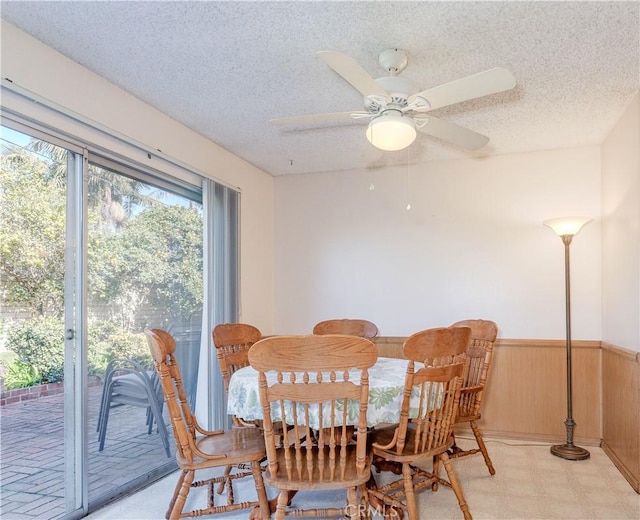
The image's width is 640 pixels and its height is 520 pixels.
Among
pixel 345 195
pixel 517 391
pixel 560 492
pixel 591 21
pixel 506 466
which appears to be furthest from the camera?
pixel 345 195

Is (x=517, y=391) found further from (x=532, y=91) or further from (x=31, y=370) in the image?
(x=31, y=370)

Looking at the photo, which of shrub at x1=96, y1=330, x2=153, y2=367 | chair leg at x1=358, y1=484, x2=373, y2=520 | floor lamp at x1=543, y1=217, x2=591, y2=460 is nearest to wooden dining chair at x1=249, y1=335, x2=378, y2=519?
chair leg at x1=358, y1=484, x2=373, y2=520

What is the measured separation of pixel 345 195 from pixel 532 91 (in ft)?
→ 6.69

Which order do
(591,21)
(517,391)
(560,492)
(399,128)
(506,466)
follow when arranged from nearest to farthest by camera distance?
(591,21)
(399,128)
(560,492)
(506,466)
(517,391)

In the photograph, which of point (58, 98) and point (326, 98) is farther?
point (326, 98)

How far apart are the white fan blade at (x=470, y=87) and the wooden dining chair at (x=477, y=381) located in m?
1.56

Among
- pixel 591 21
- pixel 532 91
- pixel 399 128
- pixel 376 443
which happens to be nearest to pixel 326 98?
pixel 399 128

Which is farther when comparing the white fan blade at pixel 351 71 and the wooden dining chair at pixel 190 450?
the wooden dining chair at pixel 190 450

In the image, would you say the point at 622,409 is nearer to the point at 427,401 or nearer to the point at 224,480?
the point at 427,401

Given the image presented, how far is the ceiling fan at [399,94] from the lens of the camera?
6.52 feet

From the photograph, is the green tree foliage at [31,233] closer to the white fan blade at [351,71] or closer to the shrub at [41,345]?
the shrub at [41,345]

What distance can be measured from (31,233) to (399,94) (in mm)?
1915

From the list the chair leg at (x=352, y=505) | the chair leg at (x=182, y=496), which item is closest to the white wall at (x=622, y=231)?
the chair leg at (x=352, y=505)

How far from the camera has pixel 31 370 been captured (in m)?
2.29
